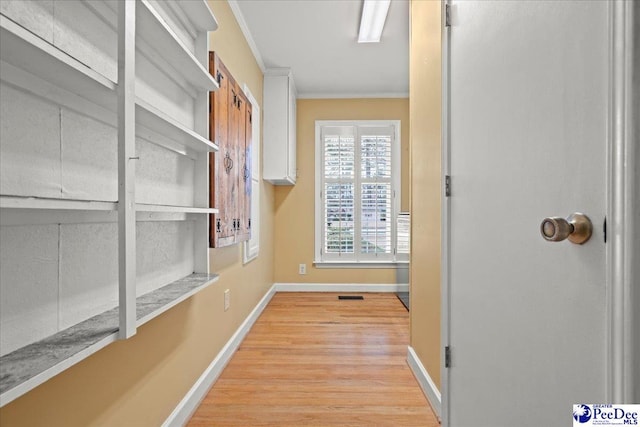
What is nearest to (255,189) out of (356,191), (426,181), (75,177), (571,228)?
(356,191)

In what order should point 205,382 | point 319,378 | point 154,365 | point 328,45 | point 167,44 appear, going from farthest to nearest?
point 328,45 → point 319,378 → point 205,382 → point 154,365 → point 167,44

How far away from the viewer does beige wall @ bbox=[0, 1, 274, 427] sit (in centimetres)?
92

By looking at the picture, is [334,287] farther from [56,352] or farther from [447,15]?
[56,352]

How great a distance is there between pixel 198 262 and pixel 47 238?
0.88 m

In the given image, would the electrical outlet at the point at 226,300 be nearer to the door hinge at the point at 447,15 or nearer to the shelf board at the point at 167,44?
the shelf board at the point at 167,44

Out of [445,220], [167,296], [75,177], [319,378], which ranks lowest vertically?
[319,378]

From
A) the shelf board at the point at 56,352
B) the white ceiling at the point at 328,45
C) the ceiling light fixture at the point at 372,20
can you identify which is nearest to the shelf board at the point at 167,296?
the shelf board at the point at 56,352

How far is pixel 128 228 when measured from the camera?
0.94 metres

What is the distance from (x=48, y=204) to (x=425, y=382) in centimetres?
195

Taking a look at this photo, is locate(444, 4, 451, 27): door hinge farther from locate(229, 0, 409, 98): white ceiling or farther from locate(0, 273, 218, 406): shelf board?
locate(0, 273, 218, 406): shelf board

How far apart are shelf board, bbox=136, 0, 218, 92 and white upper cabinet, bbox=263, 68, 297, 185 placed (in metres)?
2.27

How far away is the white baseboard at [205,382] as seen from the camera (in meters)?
1.63

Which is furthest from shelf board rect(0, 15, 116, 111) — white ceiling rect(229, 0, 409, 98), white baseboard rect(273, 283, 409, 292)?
white baseboard rect(273, 283, 409, 292)

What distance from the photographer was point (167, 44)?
1.25m
